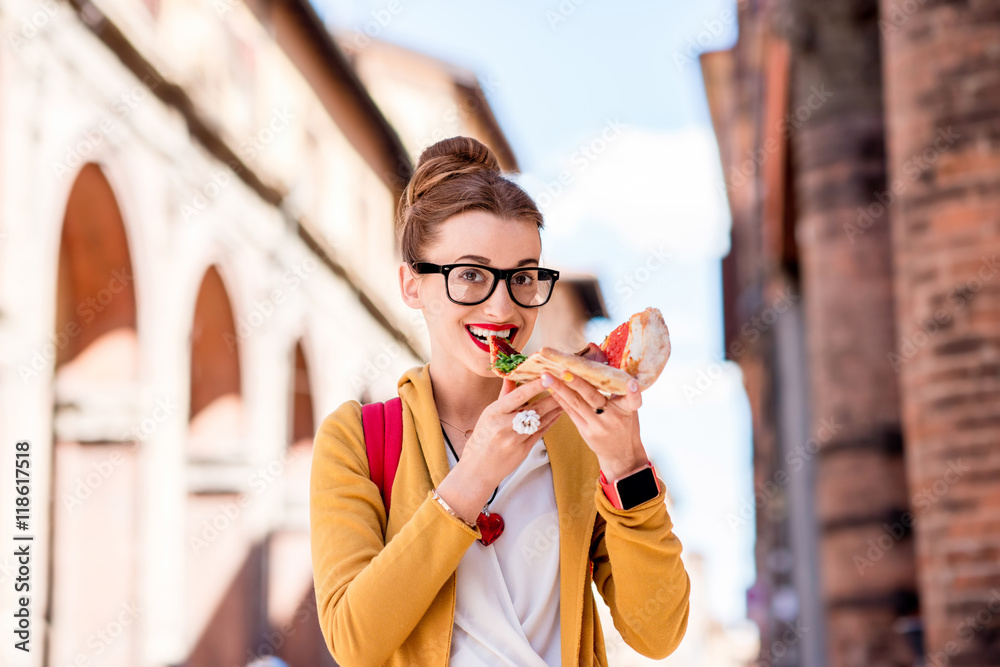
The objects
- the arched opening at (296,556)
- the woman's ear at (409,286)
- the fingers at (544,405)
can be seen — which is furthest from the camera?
the arched opening at (296,556)

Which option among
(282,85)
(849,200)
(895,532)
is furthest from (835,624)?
(282,85)

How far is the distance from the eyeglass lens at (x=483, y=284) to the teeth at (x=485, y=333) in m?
0.06

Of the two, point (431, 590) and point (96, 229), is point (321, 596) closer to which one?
point (431, 590)


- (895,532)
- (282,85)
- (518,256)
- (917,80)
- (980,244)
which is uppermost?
(282,85)

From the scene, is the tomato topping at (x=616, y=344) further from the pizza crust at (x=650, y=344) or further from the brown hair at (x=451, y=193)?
the brown hair at (x=451, y=193)

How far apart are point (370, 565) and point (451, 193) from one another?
71 cm

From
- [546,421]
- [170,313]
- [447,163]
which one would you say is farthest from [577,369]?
[170,313]

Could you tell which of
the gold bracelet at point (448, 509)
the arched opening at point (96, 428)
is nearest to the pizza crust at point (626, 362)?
the gold bracelet at point (448, 509)

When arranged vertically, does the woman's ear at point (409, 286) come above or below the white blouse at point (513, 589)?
above

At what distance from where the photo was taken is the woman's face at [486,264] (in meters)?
2.15

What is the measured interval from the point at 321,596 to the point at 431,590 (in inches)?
9.1

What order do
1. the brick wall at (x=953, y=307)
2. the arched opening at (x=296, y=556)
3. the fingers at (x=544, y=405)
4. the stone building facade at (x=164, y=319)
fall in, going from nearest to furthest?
the fingers at (x=544, y=405) → the brick wall at (x=953, y=307) → the stone building facade at (x=164, y=319) → the arched opening at (x=296, y=556)

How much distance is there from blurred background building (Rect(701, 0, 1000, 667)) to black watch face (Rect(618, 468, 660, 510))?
297cm

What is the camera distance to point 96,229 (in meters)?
10.9
